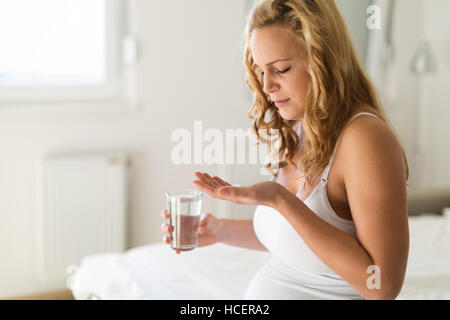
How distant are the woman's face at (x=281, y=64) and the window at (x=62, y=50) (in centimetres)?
150

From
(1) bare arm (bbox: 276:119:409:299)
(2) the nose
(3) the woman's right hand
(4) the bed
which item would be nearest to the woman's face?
(2) the nose

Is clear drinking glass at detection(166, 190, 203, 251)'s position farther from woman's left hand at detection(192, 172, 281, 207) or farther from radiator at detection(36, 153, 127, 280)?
radiator at detection(36, 153, 127, 280)

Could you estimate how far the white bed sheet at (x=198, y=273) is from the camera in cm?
126

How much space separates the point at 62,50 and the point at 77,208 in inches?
25.4

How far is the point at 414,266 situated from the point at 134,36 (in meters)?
1.42

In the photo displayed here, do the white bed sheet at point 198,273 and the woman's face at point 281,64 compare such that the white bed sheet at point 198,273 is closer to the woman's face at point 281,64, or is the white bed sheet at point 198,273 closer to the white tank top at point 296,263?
the white tank top at point 296,263

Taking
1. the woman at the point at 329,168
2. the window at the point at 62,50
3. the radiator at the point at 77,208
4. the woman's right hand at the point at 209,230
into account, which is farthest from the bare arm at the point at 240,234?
the window at the point at 62,50

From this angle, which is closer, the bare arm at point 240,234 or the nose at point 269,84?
the nose at point 269,84

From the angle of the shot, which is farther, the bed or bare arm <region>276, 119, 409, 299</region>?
the bed

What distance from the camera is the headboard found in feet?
6.26

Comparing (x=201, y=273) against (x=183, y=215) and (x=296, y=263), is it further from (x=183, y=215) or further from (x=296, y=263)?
(x=183, y=215)

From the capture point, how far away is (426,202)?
1923mm

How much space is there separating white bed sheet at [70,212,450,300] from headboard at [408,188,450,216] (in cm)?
26
